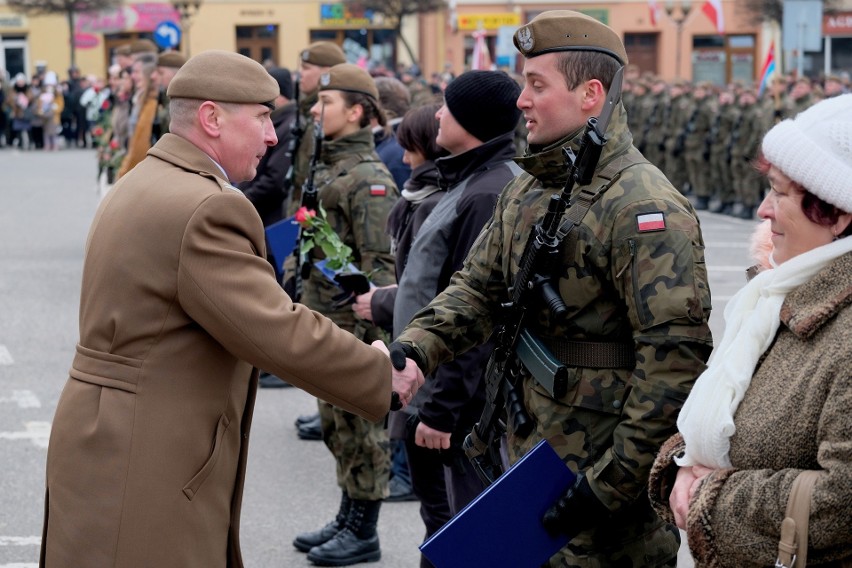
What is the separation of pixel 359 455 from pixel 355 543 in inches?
14.9

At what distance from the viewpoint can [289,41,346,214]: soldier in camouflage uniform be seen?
7750mm

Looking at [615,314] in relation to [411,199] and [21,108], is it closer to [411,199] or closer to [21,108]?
[411,199]

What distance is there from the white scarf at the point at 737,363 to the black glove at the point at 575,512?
0.49 meters

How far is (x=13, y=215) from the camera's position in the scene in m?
18.6

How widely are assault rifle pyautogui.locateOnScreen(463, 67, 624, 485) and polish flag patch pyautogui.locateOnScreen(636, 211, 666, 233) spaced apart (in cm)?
18

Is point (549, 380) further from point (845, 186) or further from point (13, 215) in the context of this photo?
point (13, 215)

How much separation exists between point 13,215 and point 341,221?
550 inches

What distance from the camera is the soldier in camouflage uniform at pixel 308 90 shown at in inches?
305

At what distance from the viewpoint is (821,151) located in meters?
2.47

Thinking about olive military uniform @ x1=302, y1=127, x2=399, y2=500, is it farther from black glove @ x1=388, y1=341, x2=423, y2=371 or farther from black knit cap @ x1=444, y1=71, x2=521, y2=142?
black glove @ x1=388, y1=341, x2=423, y2=371

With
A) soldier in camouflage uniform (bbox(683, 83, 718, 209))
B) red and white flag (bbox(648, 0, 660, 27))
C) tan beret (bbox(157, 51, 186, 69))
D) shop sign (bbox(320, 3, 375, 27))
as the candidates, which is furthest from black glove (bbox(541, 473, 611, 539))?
shop sign (bbox(320, 3, 375, 27))

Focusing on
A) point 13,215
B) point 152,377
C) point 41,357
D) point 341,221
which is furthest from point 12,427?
point 13,215

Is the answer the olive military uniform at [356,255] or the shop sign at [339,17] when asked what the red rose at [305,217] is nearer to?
the olive military uniform at [356,255]

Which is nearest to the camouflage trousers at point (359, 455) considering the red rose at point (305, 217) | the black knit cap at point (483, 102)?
the red rose at point (305, 217)
